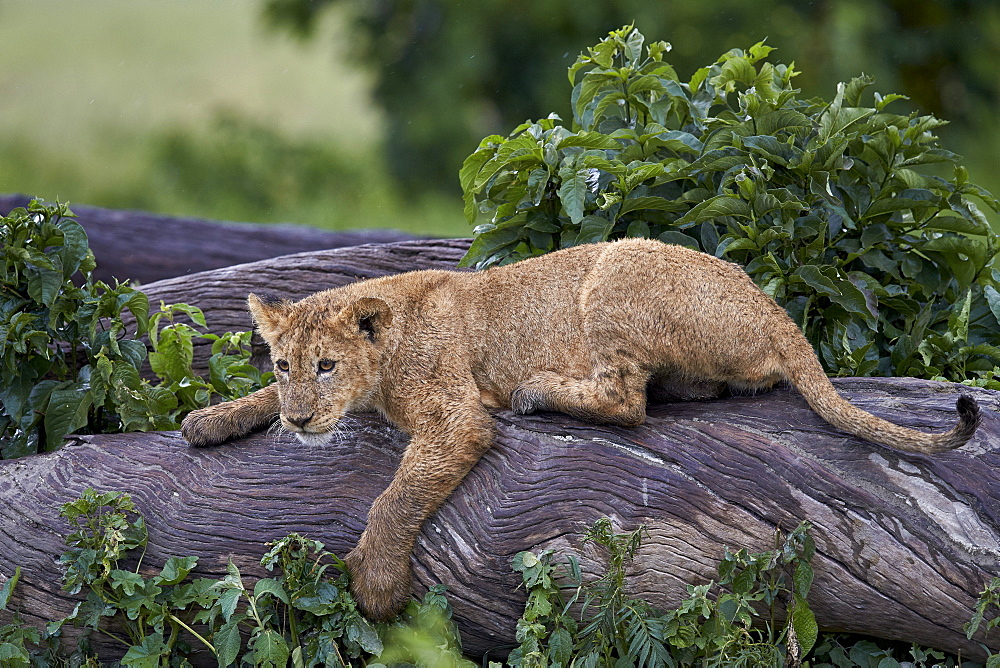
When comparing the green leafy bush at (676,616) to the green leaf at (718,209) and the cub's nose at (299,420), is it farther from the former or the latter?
the green leaf at (718,209)

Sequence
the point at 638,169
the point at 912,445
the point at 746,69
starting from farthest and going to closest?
1. the point at 746,69
2. the point at 638,169
3. the point at 912,445

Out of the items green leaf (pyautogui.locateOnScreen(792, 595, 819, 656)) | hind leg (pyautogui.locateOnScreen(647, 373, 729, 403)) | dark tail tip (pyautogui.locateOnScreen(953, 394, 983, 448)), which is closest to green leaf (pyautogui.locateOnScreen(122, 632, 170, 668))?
hind leg (pyautogui.locateOnScreen(647, 373, 729, 403))

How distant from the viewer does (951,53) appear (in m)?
17.1

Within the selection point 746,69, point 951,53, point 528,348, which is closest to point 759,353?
point 528,348

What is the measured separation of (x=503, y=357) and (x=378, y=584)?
54.4 inches

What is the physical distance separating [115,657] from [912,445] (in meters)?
4.01

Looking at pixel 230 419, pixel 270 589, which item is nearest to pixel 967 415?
pixel 270 589

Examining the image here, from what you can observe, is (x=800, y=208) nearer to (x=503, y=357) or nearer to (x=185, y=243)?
(x=503, y=357)

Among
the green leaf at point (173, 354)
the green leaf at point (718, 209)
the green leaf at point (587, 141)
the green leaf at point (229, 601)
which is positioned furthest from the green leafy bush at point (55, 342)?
the green leaf at point (718, 209)

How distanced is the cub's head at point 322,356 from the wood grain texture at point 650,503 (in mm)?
449

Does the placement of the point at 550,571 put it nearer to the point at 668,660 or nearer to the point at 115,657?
the point at 668,660

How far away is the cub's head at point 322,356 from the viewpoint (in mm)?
4801

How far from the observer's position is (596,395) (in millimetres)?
4996

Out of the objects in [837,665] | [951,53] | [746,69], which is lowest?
[837,665]
